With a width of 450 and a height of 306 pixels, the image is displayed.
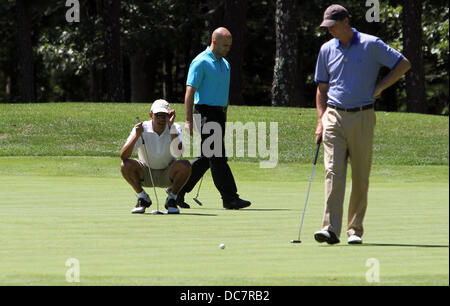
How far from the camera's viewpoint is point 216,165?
12.2m

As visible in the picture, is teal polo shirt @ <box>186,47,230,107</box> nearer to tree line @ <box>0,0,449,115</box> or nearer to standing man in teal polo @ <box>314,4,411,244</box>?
standing man in teal polo @ <box>314,4,411,244</box>

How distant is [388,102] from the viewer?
47844 mm

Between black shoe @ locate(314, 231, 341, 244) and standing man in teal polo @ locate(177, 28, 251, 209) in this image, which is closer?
black shoe @ locate(314, 231, 341, 244)

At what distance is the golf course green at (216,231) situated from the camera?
6625mm

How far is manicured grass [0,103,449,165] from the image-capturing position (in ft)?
72.7

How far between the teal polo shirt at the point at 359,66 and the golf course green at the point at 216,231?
48.6 inches

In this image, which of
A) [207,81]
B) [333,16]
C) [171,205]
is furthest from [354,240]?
[207,81]

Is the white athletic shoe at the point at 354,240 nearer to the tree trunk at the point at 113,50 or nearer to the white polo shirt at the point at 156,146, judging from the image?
the white polo shirt at the point at 156,146

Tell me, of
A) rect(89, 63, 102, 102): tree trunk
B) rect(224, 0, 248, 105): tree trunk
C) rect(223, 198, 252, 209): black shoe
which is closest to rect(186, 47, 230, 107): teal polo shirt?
rect(223, 198, 252, 209): black shoe

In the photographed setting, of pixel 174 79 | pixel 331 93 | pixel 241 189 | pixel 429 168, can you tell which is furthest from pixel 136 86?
pixel 331 93

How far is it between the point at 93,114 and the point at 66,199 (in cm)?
1480

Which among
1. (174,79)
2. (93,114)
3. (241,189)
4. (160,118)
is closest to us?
(160,118)
